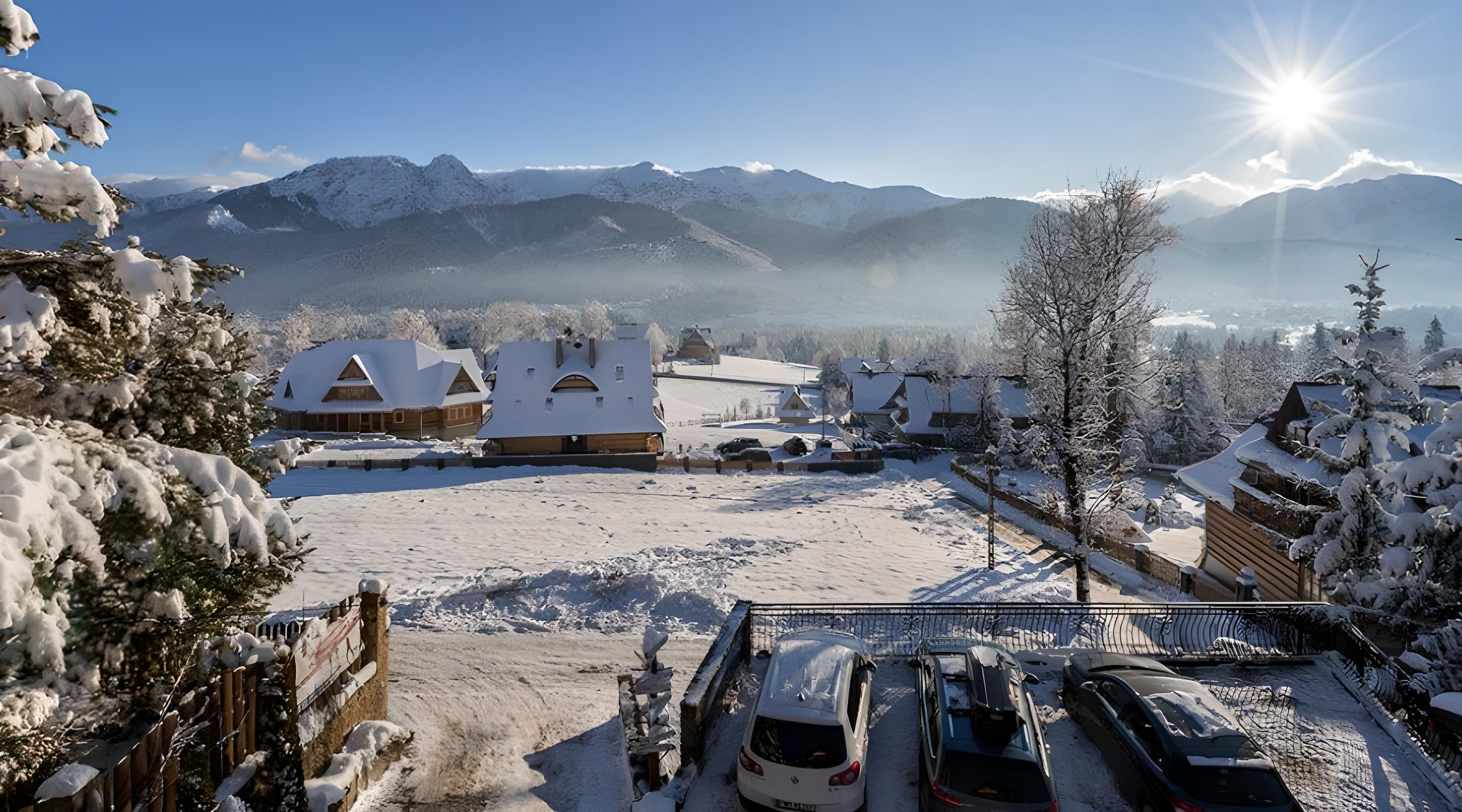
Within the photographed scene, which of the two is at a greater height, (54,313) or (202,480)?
(54,313)

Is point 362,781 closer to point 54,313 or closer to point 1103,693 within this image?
point 54,313

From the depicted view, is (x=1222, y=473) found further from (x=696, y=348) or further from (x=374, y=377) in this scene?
(x=696, y=348)

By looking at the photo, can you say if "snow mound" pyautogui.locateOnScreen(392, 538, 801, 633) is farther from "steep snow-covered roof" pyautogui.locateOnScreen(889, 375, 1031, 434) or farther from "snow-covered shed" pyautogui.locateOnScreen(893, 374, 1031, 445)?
"steep snow-covered roof" pyautogui.locateOnScreen(889, 375, 1031, 434)

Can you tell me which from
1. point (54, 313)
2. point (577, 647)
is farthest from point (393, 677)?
point (54, 313)

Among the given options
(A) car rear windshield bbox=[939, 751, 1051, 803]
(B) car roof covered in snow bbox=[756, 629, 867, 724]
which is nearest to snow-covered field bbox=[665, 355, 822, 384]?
(B) car roof covered in snow bbox=[756, 629, 867, 724]

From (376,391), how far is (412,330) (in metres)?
50.7

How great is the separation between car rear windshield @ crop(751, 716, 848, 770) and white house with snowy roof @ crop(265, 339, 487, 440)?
156 ft

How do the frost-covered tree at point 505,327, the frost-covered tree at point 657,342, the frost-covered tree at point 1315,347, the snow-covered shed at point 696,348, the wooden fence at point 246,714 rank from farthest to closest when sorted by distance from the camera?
the frost-covered tree at point 657,342 → the snow-covered shed at point 696,348 → the frost-covered tree at point 505,327 → the frost-covered tree at point 1315,347 → the wooden fence at point 246,714

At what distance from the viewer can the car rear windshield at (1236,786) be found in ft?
25.1

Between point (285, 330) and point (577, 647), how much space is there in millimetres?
119554

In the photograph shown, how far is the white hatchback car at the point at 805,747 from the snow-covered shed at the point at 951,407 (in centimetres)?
4821

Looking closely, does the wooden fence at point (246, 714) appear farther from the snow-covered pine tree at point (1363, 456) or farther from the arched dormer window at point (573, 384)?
the arched dormer window at point (573, 384)

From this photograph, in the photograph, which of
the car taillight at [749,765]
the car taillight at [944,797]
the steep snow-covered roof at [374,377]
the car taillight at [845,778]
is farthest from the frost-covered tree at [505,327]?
the car taillight at [944,797]

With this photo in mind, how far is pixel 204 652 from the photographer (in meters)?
7.79
